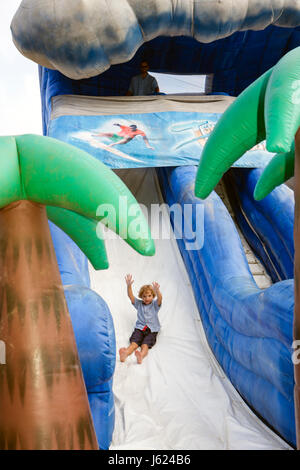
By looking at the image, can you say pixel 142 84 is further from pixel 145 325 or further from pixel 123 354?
pixel 123 354

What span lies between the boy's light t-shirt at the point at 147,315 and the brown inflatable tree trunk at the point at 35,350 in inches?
49.5

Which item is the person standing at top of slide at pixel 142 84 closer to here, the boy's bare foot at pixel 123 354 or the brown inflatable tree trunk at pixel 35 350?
the boy's bare foot at pixel 123 354

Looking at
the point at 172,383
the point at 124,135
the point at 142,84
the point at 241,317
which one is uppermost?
the point at 142,84

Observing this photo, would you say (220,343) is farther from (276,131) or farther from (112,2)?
(112,2)

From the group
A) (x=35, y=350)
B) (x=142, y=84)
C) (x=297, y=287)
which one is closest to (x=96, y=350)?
(x=35, y=350)

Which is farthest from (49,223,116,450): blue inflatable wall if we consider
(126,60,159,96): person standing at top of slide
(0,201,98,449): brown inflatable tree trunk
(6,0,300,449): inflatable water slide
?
(126,60,159,96): person standing at top of slide

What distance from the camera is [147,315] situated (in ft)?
6.68

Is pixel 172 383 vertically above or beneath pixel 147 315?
beneath

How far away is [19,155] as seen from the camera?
0.73 meters

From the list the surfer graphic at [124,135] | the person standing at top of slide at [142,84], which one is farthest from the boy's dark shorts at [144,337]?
the person standing at top of slide at [142,84]

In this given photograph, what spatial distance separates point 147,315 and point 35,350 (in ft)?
4.41

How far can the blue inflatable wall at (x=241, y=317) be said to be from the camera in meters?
1.19

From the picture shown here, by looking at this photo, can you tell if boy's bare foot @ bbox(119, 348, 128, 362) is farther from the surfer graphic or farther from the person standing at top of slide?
the person standing at top of slide

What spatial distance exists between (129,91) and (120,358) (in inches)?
84.2
